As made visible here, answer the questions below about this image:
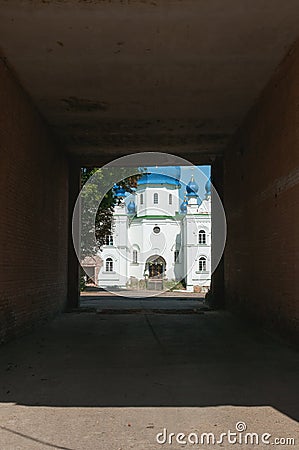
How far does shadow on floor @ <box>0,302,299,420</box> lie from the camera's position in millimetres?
4512

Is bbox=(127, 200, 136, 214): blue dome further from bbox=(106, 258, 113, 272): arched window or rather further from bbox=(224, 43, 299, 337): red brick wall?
bbox=(224, 43, 299, 337): red brick wall

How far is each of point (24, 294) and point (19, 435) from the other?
204 inches

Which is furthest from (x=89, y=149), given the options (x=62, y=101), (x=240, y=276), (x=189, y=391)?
(x=189, y=391)

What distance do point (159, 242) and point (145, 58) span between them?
3063 cm

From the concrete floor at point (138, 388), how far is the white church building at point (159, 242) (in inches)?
1055

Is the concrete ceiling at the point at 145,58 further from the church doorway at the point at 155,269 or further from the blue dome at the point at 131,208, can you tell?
the blue dome at the point at 131,208

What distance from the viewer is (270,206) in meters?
8.52

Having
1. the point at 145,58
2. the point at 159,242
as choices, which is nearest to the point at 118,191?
the point at 145,58

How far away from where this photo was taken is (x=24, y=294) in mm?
8609

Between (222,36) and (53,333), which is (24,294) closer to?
(53,333)

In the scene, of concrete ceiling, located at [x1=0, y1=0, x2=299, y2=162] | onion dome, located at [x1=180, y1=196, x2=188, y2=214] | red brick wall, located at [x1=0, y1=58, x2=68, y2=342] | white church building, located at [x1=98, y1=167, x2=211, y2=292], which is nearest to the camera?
Answer: concrete ceiling, located at [x1=0, y1=0, x2=299, y2=162]

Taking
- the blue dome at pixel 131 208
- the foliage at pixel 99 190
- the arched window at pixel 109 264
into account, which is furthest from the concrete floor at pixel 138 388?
the arched window at pixel 109 264

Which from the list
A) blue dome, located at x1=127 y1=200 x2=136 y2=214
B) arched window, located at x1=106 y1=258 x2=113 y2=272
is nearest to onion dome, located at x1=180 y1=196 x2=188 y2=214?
blue dome, located at x1=127 y1=200 x2=136 y2=214

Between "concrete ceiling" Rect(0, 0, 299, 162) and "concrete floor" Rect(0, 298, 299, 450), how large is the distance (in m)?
4.02
